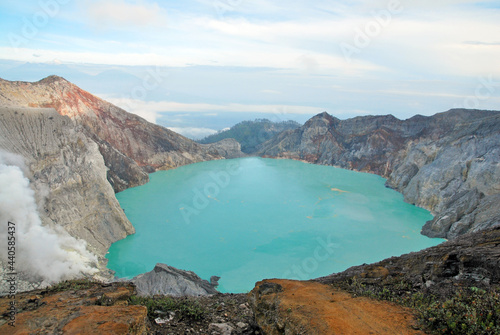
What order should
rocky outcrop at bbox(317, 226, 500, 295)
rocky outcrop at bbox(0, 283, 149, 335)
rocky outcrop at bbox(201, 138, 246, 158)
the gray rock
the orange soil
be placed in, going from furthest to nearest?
rocky outcrop at bbox(201, 138, 246, 158), the gray rock, rocky outcrop at bbox(317, 226, 500, 295), rocky outcrop at bbox(0, 283, 149, 335), the orange soil

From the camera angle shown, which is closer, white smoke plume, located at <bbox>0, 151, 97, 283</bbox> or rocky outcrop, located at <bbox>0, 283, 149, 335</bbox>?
rocky outcrop, located at <bbox>0, 283, 149, 335</bbox>

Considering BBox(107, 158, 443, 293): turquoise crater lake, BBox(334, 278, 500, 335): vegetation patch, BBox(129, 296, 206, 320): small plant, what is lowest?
BBox(107, 158, 443, 293): turquoise crater lake

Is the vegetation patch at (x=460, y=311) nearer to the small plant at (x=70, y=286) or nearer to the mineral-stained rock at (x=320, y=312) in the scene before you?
the mineral-stained rock at (x=320, y=312)

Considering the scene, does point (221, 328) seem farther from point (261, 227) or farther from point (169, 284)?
point (261, 227)

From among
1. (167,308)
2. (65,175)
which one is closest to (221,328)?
(167,308)

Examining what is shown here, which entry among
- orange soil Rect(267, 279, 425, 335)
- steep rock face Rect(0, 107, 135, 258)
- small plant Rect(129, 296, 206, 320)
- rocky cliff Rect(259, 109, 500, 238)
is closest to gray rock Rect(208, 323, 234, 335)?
small plant Rect(129, 296, 206, 320)

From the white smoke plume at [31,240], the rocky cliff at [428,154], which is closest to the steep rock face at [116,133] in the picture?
the white smoke plume at [31,240]

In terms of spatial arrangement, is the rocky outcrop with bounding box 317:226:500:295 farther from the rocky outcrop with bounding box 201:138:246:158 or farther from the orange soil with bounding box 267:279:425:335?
the rocky outcrop with bounding box 201:138:246:158
